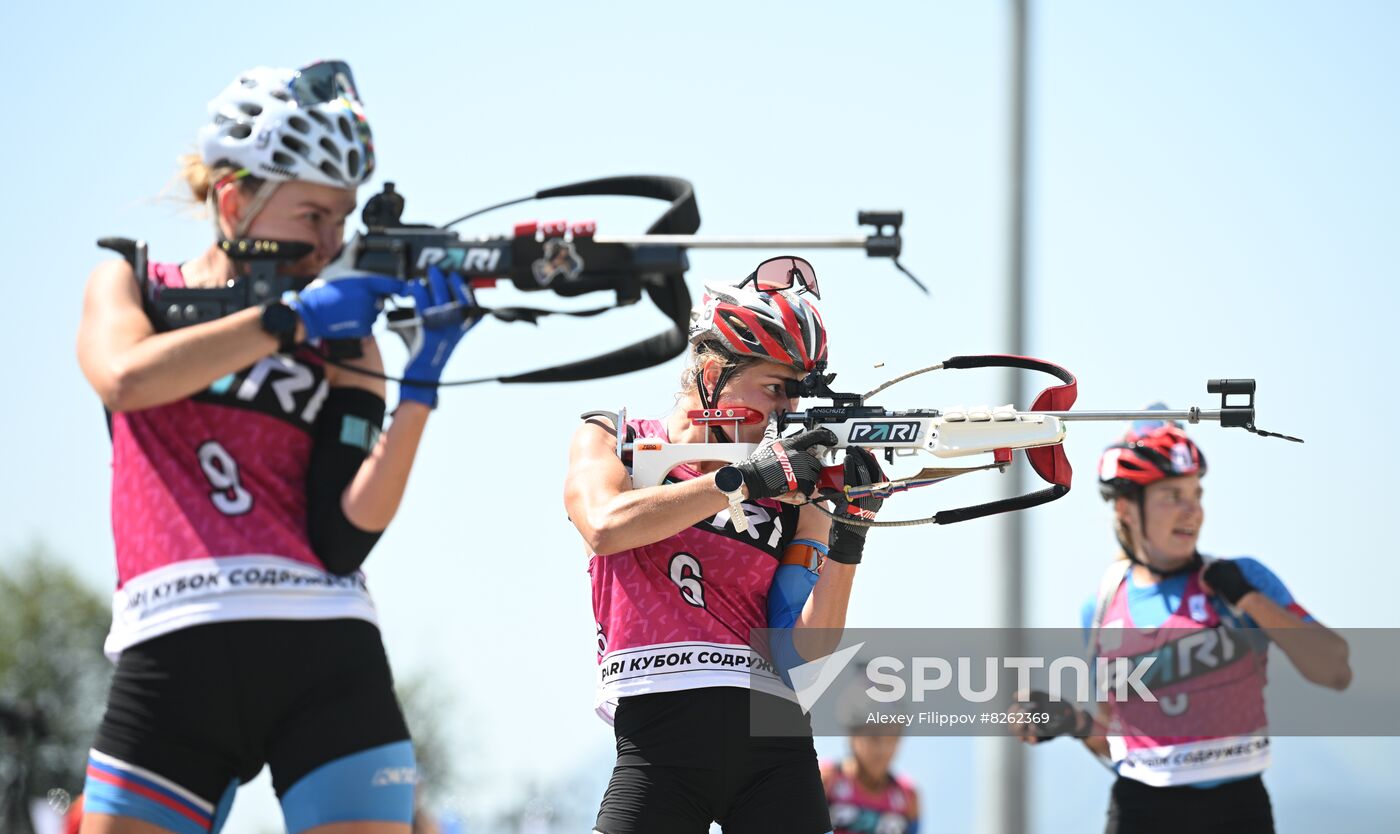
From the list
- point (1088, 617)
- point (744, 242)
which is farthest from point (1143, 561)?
point (744, 242)

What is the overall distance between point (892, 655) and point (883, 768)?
4493 mm

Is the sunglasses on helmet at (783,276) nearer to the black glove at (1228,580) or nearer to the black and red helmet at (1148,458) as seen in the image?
the black and red helmet at (1148,458)

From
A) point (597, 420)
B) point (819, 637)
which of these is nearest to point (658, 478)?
point (597, 420)

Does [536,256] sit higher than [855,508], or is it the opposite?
[536,256]

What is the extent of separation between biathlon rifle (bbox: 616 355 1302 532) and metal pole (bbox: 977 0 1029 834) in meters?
2.52

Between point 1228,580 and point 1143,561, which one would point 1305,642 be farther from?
point 1143,561

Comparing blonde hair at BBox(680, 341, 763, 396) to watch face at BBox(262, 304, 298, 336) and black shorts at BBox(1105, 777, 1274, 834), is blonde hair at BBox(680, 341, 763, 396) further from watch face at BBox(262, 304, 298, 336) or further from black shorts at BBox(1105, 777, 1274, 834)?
black shorts at BBox(1105, 777, 1274, 834)

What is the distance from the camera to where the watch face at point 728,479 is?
4961 millimetres

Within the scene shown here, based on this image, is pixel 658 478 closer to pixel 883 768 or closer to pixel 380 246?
pixel 380 246

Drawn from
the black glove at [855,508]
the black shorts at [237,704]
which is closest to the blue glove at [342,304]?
the black shorts at [237,704]

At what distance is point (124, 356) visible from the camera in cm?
417

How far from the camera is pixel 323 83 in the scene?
15.2 feet

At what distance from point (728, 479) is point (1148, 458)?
3.38 meters

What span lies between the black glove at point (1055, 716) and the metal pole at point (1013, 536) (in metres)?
0.58
